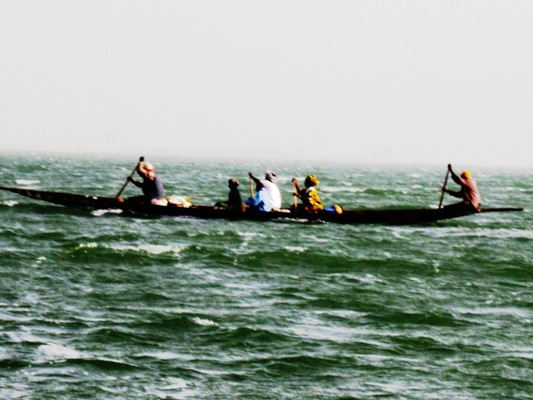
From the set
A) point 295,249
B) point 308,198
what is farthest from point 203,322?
point 308,198

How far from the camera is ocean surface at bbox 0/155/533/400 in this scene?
12039 mm

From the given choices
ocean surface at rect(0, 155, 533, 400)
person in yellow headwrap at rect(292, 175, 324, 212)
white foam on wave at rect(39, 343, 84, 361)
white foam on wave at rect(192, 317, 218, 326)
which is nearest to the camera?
ocean surface at rect(0, 155, 533, 400)

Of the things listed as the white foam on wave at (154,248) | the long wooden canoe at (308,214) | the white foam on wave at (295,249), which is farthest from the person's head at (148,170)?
the white foam on wave at (295,249)

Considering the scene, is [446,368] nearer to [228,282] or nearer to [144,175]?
[228,282]

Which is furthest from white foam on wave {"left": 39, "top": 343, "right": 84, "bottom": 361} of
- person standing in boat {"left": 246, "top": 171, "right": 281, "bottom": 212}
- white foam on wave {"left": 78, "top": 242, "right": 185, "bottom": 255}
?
person standing in boat {"left": 246, "top": 171, "right": 281, "bottom": 212}

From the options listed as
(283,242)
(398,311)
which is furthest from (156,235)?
(398,311)

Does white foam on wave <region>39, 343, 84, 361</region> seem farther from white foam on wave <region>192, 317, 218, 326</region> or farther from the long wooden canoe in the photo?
the long wooden canoe

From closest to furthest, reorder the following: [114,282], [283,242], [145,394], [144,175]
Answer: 1. [145,394]
2. [114,282]
3. [283,242]
4. [144,175]

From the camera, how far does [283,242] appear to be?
2488 centimetres

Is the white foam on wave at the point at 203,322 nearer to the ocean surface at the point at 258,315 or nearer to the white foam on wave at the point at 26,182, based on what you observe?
the ocean surface at the point at 258,315

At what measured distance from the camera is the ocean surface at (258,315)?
39.5 ft

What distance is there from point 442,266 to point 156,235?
758 centimetres

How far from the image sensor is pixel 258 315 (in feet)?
50.9

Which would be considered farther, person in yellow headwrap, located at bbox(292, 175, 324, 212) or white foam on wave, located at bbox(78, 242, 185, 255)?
person in yellow headwrap, located at bbox(292, 175, 324, 212)
